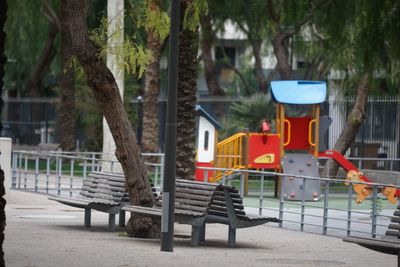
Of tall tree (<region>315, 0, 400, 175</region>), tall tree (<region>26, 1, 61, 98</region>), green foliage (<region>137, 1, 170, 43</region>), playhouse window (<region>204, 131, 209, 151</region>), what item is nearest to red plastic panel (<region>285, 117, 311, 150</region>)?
playhouse window (<region>204, 131, 209, 151</region>)

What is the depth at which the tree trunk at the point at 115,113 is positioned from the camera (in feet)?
52.8

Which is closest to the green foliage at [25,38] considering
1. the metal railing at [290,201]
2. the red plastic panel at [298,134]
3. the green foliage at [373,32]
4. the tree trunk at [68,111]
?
the tree trunk at [68,111]

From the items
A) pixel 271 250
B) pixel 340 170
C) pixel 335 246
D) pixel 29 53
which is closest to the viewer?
pixel 271 250

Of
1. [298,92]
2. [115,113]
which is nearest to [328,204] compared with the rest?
[298,92]

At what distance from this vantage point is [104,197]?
18734 mm

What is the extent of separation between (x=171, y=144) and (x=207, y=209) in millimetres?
1496

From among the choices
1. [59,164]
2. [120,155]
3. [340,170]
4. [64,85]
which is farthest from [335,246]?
[64,85]

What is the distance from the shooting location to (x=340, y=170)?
35531mm

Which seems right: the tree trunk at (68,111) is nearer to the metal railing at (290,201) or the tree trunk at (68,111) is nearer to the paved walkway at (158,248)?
the metal railing at (290,201)

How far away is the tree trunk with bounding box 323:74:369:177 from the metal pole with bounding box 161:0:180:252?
57.0ft

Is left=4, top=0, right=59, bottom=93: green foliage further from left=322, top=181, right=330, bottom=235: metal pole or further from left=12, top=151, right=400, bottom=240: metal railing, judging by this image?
left=322, top=181, right=330, bottom=235: metal pole

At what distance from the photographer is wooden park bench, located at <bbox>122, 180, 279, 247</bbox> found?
15.8 m

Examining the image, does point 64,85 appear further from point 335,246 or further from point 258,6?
point 335,246

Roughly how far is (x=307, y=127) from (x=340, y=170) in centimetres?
564
